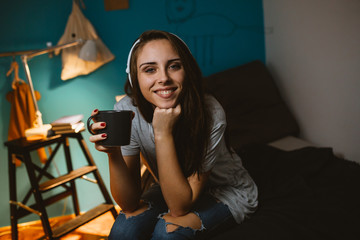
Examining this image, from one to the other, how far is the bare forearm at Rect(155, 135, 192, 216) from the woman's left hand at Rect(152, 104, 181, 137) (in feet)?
0.08

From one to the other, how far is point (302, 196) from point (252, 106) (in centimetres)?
81

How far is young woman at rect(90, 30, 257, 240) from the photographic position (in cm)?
86

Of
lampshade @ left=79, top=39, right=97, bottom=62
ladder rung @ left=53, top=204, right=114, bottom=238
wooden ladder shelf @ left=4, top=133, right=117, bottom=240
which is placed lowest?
ladder rung @ left=53, top=204, right=114, bottom=238

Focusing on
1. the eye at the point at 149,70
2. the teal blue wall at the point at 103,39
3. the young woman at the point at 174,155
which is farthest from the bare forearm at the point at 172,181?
the teal blue wall at the point at 103,39

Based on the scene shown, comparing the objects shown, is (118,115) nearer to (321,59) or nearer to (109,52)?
(109,52)

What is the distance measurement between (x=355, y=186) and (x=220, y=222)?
0.66 metres

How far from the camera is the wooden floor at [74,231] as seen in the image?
1.68 meters

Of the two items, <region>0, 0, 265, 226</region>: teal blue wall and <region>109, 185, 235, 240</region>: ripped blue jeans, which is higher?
<region>0, 0, 265, 226</region>: teal blue wall

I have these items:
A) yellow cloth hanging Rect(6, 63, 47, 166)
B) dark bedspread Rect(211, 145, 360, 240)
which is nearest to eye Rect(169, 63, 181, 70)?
dark bedspread Rect(211, 145, 360, 240)

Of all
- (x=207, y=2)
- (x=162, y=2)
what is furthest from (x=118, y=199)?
(x=207, y=2)

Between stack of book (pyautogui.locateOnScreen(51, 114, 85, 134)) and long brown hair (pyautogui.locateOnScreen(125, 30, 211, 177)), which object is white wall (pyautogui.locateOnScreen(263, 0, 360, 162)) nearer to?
long brown hair (pyautogui.locateOnScreen(125, 30, 211, 177))

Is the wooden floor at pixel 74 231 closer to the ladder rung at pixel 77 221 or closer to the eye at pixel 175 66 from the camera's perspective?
the ladder rung at pixel 77 221

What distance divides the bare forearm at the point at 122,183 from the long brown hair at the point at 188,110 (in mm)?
208

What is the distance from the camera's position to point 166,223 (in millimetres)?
855
